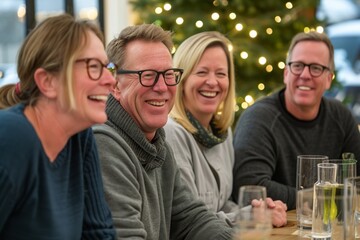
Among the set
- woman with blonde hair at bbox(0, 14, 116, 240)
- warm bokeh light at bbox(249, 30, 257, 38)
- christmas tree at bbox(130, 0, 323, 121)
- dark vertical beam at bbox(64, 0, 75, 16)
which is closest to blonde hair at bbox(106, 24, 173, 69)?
woman with blonde hair at bbox(0, 14, 116, 240)

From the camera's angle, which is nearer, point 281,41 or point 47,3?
point 281,41

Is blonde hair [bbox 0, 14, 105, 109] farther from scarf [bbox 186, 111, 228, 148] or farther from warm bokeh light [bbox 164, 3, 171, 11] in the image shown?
warm bokeh light [bbox 164, 3, 171, 11]

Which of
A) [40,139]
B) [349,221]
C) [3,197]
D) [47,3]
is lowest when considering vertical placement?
[349,221]

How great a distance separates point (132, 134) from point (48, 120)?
0.43 metres

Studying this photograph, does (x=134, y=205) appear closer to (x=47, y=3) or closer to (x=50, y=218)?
(x=50, y=218)

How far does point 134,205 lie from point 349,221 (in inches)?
23.3

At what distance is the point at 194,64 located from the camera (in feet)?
9.11

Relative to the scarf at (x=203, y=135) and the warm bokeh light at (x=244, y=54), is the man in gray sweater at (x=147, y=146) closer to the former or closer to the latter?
the scarf at (x=203, y=135)

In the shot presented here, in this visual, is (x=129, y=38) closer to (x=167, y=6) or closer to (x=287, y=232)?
(x=287, y=232)

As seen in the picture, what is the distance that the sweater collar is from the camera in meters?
2.03

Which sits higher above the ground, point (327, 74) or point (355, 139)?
point (327, 74)

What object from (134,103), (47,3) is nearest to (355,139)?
(134,103)

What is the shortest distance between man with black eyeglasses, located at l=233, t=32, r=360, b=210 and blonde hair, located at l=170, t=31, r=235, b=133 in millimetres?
158

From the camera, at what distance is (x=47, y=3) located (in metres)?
5.44
